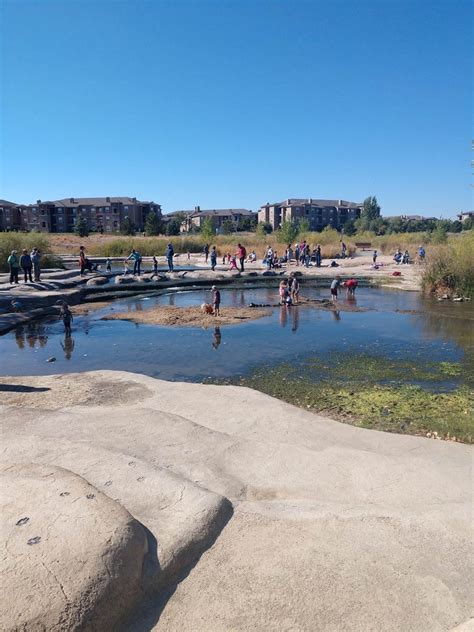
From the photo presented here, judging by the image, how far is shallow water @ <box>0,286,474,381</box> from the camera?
1217 centimetres

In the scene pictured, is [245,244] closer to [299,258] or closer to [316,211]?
[299,258]

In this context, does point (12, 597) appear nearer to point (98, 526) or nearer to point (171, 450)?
point (98, 526)

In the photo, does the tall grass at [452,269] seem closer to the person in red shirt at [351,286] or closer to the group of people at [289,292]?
the person in red shirt at [351,286]

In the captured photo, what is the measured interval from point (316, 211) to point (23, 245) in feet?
303

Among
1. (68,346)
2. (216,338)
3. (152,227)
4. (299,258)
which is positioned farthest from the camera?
(152,227)

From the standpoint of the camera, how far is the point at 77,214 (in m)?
104

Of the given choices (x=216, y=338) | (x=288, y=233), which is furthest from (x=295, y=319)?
(x=288, y=233)

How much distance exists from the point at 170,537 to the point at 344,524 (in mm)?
1532

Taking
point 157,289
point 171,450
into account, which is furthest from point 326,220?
point 171,450

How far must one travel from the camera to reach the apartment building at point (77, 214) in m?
103

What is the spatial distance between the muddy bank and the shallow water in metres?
0.61

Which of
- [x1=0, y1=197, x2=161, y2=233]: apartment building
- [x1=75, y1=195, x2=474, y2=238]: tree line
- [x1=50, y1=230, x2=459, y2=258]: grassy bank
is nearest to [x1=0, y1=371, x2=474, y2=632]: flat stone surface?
[x1=50, y1=230, x2=459, y2=258]: grassy bank

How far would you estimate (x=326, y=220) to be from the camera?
390ft

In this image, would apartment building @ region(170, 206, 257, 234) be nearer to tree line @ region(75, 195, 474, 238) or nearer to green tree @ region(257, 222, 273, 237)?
tree line @ region(75, 195, 474, 238)
